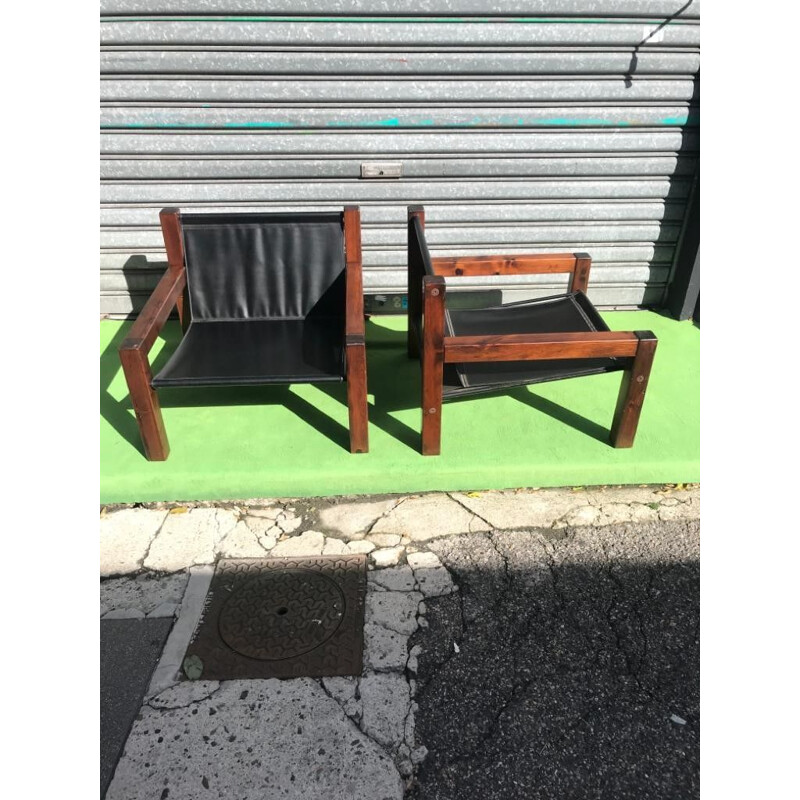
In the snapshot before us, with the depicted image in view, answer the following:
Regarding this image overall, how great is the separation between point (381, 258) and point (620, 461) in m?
2.28

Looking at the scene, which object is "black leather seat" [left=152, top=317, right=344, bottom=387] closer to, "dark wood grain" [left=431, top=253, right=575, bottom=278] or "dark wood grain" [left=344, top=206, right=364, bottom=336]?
"dark wood grain" [left=344, top=206, right=364, bottom=336]

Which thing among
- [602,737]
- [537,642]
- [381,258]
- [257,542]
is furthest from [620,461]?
[381,258]

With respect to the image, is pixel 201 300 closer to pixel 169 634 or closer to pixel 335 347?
pixel 335 347

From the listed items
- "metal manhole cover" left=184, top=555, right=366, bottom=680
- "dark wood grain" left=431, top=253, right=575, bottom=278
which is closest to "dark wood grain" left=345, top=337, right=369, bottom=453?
"metal manhole cover" left=184, top=555, right=366, bottom=680

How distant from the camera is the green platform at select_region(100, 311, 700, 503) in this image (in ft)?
10.2

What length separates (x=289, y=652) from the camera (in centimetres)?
239

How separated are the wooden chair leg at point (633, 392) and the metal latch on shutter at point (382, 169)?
2067mm

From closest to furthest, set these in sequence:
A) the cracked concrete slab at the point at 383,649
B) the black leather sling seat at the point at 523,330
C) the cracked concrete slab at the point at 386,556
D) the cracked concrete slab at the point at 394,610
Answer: the cracked concrete slab at the point at 383,649, the cracked concrete slab at the point at 394,610, the cracked concrete slab at the point at 386,556, the black leather sling seat at the point at 523,330

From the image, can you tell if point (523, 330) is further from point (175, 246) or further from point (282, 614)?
point (175, 246)

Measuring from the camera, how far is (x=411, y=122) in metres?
3.95

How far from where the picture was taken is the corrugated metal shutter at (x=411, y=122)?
364 cm

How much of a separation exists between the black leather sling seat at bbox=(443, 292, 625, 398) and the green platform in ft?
1.41

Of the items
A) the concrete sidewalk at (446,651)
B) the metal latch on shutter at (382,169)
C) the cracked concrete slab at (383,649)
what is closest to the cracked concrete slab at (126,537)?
Result: the concrete sidewalk at (446,651)

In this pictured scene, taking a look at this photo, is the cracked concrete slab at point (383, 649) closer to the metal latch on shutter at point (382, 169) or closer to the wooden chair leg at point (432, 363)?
the wooden chair leg at point (432, 363)
